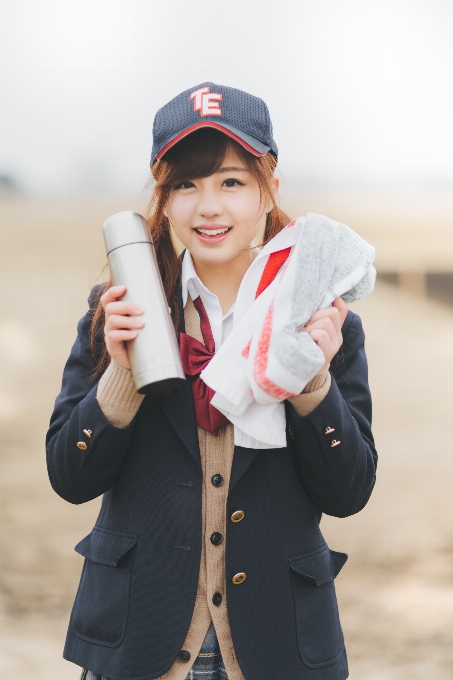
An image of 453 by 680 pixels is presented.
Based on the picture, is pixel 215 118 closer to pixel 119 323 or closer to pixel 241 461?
pixel 119 323

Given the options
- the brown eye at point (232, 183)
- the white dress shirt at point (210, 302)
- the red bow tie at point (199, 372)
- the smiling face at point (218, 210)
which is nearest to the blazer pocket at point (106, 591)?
the red bow tie at point (199, 372)

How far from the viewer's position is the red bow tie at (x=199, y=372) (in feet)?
4.62

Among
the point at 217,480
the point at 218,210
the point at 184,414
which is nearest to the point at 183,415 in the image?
the point at 184,414

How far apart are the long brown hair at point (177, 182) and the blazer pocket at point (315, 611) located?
478 millimetres

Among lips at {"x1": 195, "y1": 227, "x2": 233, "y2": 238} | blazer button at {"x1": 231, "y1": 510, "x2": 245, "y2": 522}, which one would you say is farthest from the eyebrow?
blazer button at {"x1": 231, "y1": 510, "x2": 245, "y2": 522}

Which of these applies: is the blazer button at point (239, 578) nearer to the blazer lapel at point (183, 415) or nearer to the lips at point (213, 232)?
the blazer lapel at point (183, 415)

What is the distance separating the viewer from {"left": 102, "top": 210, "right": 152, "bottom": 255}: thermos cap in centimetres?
135

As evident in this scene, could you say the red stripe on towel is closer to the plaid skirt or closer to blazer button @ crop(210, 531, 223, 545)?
blazer button @ crop(210, 531, 223, 545)

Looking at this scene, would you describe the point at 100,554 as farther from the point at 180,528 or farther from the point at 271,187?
the point at 271,187

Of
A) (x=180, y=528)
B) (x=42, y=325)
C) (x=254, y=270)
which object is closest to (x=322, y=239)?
(x=254, y=270)

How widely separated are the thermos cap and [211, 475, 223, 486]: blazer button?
0.41 meters

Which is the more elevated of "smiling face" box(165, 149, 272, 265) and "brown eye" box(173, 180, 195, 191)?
"brown eye" box(173, 180, 195, 191)

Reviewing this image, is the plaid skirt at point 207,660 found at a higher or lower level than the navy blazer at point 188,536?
lower

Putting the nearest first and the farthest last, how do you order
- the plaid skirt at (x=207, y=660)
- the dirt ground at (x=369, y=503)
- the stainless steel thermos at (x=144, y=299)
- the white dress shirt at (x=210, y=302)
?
the stainless steel thermos at (x=144, y=299)
the plaid skirt at (x=207, y=660)
the white dress shirt at (x=210, y=302)
the dirt ground at (x=369, y=503)
